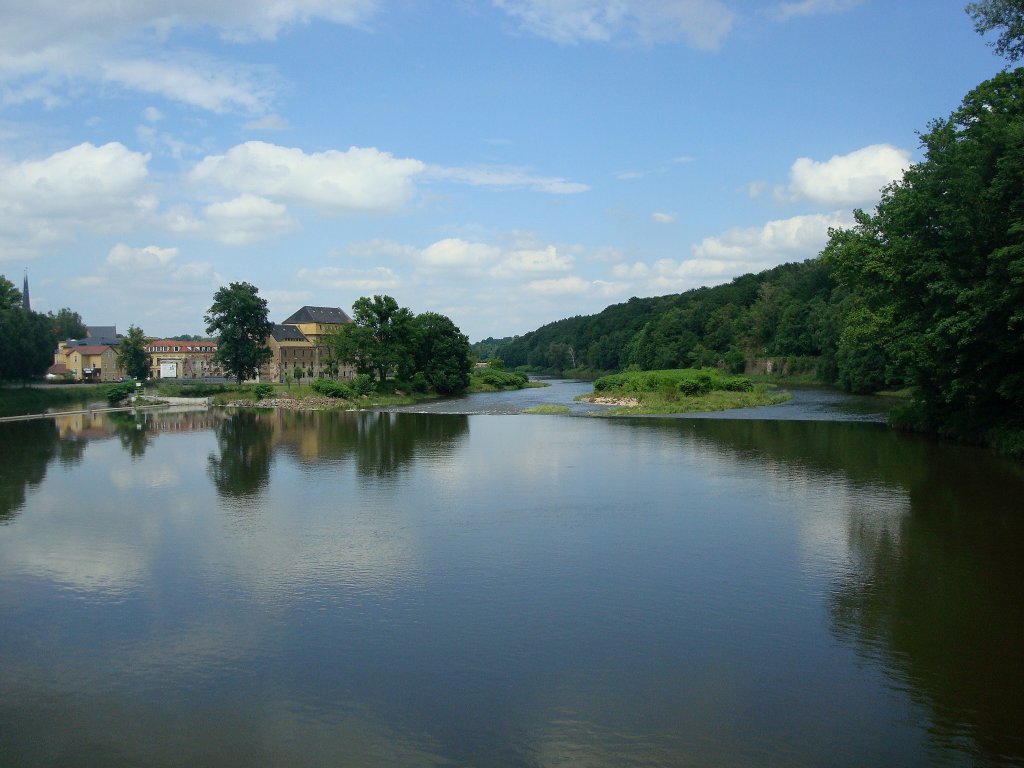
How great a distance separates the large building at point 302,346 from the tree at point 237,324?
2035 cm

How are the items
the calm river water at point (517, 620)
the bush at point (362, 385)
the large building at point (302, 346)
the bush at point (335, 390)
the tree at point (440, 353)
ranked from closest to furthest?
1. the calm river water at point (517, 620)
2. the bush at point (335, 390)
3. the bush at point (362, 385)
4. the tree at point (440, 353)
5. the large building at point (302, 346)

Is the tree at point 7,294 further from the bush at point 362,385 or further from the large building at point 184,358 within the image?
the large building at point 184,358

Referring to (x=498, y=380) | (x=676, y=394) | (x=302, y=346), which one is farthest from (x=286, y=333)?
(x=676, y=394)

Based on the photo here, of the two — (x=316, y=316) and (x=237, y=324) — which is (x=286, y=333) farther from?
(x=237, y=324)

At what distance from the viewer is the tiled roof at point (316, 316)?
348 feet

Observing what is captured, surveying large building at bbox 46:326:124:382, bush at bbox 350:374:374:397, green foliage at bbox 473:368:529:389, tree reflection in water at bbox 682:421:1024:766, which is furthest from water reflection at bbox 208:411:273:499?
large building at bbox 46:326:124:382

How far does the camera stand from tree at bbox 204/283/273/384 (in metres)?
71.4

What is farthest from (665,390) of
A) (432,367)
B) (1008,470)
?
(1008,470)

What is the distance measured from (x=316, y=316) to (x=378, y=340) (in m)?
39.3

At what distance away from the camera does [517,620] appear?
462 inches

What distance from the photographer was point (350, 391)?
66.5 metres

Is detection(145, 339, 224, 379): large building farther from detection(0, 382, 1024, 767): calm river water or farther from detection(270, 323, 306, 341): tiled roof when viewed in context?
detection(0, 382, 1024, 767): calm river water

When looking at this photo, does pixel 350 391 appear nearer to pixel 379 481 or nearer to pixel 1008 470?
pixel 379 481

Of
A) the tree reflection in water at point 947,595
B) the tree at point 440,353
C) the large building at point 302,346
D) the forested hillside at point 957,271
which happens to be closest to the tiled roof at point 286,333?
the large building at point 302,346
